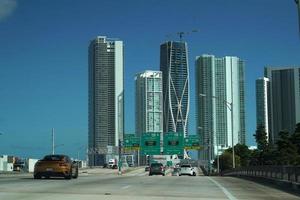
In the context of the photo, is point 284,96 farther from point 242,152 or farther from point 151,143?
point 151,143

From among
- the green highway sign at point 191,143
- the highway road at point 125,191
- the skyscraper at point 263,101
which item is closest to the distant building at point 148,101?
the skyscraper at point 263,101

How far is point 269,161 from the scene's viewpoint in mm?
112875

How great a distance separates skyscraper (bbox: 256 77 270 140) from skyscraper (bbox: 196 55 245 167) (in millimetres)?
5806

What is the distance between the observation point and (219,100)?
14262 cm

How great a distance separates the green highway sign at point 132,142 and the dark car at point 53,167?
61.9m

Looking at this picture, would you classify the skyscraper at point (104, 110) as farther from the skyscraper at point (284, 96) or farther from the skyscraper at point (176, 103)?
the skyscraper at point (284, 96)

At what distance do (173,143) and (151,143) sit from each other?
→ 3.65m

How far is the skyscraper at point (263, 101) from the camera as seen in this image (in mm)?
138913

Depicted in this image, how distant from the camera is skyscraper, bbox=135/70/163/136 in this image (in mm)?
180113

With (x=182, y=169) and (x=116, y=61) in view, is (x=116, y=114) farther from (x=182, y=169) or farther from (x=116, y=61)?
(x=182, y=169)

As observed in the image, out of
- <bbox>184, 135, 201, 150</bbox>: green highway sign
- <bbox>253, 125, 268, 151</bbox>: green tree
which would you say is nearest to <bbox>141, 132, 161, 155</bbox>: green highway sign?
<bbox>184, 135, 201, 150</bbox>: green highway sign

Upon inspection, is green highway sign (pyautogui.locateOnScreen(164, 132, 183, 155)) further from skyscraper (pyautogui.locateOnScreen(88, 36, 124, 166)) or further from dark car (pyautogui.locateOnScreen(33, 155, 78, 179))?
skyscraper (pyautogui.locateOnScreen(88, 36, 124, 166))

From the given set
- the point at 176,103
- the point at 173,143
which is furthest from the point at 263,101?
the point at 173,143

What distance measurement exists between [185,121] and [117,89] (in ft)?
94.7
